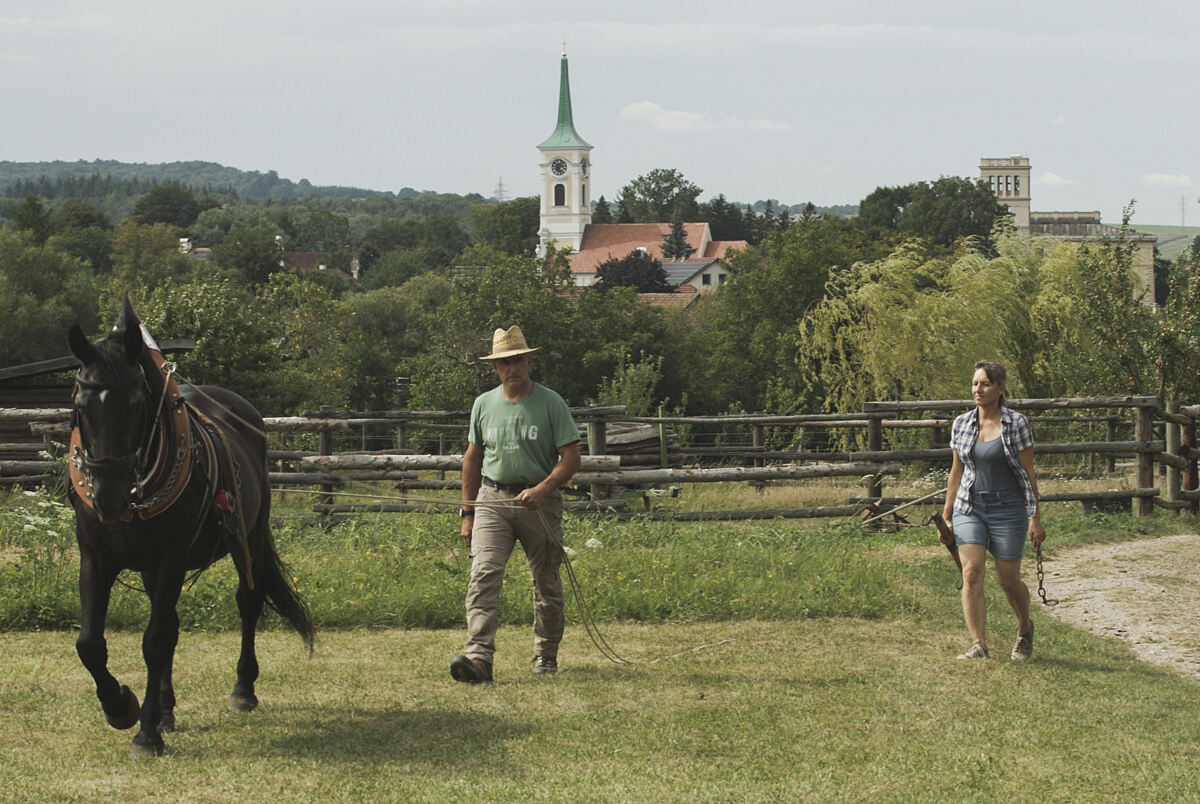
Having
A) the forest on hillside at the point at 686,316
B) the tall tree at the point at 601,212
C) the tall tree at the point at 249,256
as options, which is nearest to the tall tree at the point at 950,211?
the forest on hillside at the point at 686,316

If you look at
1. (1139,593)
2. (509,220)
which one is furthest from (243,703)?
(509,220)

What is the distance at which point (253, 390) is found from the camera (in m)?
34.9

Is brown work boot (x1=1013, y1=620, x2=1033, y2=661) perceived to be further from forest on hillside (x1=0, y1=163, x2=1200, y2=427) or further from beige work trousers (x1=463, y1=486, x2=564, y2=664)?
forest on hillside (x1=0, y1=163, x2=1200, y2=427)

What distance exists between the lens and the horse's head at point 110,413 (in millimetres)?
4680

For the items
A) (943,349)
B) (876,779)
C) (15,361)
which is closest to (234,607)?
(876,779)

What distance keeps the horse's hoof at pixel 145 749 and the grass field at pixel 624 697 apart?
7 centimetres

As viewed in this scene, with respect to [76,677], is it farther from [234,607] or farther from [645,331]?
[645,331]

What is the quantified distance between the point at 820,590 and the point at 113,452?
5355mm

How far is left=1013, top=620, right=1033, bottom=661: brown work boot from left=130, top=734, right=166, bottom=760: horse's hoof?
4.52 meters

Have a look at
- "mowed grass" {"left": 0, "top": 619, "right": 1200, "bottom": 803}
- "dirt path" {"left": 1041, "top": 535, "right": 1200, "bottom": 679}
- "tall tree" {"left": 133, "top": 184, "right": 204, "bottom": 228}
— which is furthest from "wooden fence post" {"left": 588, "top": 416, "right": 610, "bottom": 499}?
"tall tree" {"left": 133, "top": 184, "right": 204, "bottom": 228}

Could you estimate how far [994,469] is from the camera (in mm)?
6898

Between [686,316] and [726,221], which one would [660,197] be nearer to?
[726,221]

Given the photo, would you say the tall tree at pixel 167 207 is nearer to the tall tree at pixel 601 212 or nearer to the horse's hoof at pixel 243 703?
the tall tree at pixel 601 212

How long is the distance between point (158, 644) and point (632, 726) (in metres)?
2.05
